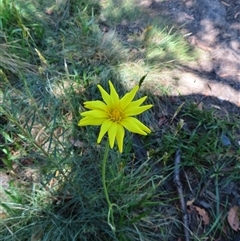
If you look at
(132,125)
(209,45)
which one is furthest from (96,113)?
(209,45)

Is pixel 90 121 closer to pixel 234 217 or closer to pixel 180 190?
pixel 180 190

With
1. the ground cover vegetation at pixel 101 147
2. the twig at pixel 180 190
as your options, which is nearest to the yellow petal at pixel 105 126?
the ground cover vegetation at pixel 101 147

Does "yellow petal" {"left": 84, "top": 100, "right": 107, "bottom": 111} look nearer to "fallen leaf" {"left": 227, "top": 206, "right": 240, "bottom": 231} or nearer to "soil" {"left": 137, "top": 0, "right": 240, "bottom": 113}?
"fallen leaf" {"left": 227, "top": 206, "right": 240, "bottom": 231}

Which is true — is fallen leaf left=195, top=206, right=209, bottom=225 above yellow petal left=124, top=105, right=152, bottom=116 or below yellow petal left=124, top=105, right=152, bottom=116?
below

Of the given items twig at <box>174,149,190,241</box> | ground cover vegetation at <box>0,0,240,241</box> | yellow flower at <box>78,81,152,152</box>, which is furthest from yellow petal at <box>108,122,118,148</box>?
twig at <box>174,149,190,241</box>

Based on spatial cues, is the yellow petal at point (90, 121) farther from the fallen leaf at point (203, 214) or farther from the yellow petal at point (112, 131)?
the fallen leaf at point (203, 214)

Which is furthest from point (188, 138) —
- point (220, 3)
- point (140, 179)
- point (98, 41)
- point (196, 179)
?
point (220, 3)
